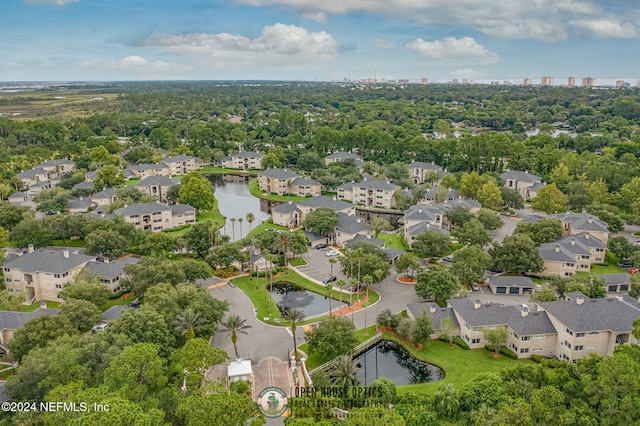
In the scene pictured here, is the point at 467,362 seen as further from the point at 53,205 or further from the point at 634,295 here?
the point at 53,205

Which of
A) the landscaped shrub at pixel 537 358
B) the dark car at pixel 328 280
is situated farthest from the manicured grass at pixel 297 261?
the landscaped shrub at pixel 537 358

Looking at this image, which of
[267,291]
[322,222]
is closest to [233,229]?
[322,222]

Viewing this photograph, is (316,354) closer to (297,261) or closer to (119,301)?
(297,261)

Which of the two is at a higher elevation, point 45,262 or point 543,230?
point 543,230

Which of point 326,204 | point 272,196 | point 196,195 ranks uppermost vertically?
point 196,195

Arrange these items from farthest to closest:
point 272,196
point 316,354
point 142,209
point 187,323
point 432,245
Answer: point 272,196, point 142,209, point 432,245, point 316,354, point 187,323

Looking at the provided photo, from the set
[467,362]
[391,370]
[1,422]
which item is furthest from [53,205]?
[467,362]
